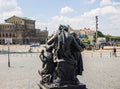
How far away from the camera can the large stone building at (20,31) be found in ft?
532

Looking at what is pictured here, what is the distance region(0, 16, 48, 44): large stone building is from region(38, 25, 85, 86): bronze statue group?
143207mm

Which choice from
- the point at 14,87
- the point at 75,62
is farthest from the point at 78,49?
the point at 14,87

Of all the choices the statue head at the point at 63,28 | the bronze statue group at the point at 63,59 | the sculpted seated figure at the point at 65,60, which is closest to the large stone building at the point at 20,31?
the bronze statue group at the point at 63,59

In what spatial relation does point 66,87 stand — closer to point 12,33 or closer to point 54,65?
point 54,65

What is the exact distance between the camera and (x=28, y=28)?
173875mm

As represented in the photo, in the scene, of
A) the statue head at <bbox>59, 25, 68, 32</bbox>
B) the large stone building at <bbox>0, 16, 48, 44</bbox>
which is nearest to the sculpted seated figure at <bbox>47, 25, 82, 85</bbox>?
the statue head at <bbox>59, 25, 68, 32</bbox>

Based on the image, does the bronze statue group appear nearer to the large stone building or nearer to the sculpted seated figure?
the sculpted seated figure

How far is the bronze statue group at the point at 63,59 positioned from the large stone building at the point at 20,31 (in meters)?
143

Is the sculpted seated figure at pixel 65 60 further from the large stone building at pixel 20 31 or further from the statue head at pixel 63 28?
the large stone building at pixel 20 31

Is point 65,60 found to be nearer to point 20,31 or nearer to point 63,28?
point 63,28

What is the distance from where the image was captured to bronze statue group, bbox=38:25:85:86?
10.8 metres

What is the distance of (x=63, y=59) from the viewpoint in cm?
1078

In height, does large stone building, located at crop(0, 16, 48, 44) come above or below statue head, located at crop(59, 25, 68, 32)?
above

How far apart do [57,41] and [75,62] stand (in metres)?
0.93
